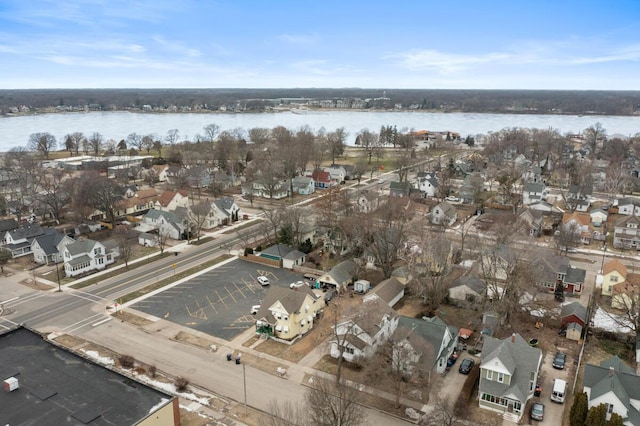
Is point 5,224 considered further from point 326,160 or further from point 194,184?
point 326,160

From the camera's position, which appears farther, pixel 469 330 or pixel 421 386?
pixel 469 330

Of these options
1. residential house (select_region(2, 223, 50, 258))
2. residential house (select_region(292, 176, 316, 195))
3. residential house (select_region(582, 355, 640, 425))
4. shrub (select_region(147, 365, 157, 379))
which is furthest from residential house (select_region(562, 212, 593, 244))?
residential house (select_region(2, 223, 50, 258))

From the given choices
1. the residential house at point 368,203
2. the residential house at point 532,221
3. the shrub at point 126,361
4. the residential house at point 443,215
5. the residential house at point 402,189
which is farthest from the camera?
the residential house at point 402,189

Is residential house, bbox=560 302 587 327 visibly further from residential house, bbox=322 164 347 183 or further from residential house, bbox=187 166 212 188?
residential house, bbox=187 166 212 188

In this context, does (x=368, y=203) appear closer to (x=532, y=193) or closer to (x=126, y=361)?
(x=532, y=193)

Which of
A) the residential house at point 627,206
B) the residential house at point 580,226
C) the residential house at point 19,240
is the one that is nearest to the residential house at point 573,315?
the residential house at point 580,226

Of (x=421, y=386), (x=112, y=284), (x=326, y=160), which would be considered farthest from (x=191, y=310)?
(x=326, y=160)

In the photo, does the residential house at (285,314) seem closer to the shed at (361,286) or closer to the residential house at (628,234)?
the shed at (361,286)

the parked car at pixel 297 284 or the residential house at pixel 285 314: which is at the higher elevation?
the residential house at pixel 285 314
